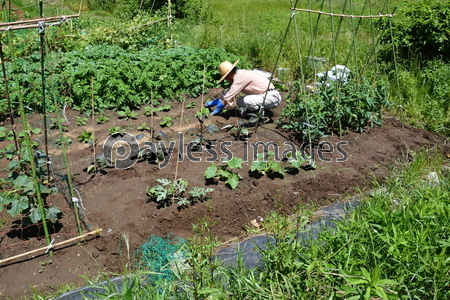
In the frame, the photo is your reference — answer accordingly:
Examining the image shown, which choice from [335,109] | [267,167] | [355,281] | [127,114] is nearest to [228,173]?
[267,167]

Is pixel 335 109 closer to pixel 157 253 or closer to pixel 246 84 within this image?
pixel 246 84

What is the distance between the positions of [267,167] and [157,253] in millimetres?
1754

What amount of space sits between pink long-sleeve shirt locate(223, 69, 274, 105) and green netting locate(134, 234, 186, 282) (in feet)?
8.57

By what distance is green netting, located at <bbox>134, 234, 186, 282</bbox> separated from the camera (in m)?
3.48

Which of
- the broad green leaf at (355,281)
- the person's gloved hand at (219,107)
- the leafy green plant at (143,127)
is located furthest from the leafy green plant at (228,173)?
the broad green leaf at (355,281)

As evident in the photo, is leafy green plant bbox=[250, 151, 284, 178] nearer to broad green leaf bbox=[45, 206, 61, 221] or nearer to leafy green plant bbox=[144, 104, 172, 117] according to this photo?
leafy green plant bbox=[144, 104, 172, 117]

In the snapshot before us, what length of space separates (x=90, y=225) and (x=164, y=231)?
0.67 metres

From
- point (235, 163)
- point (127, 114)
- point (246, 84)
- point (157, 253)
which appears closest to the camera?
point (157, 253)

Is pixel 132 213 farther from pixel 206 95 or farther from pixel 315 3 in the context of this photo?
pixel 315 3

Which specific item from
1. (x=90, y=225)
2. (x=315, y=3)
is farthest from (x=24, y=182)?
(x=315, y=3)

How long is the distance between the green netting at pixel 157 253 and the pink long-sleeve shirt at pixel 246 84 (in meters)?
2.61

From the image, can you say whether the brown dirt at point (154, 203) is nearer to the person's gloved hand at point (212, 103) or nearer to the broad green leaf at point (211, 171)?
the broad green leaf at point (211, 171)

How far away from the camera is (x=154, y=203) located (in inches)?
173

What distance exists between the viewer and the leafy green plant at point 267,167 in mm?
4871
